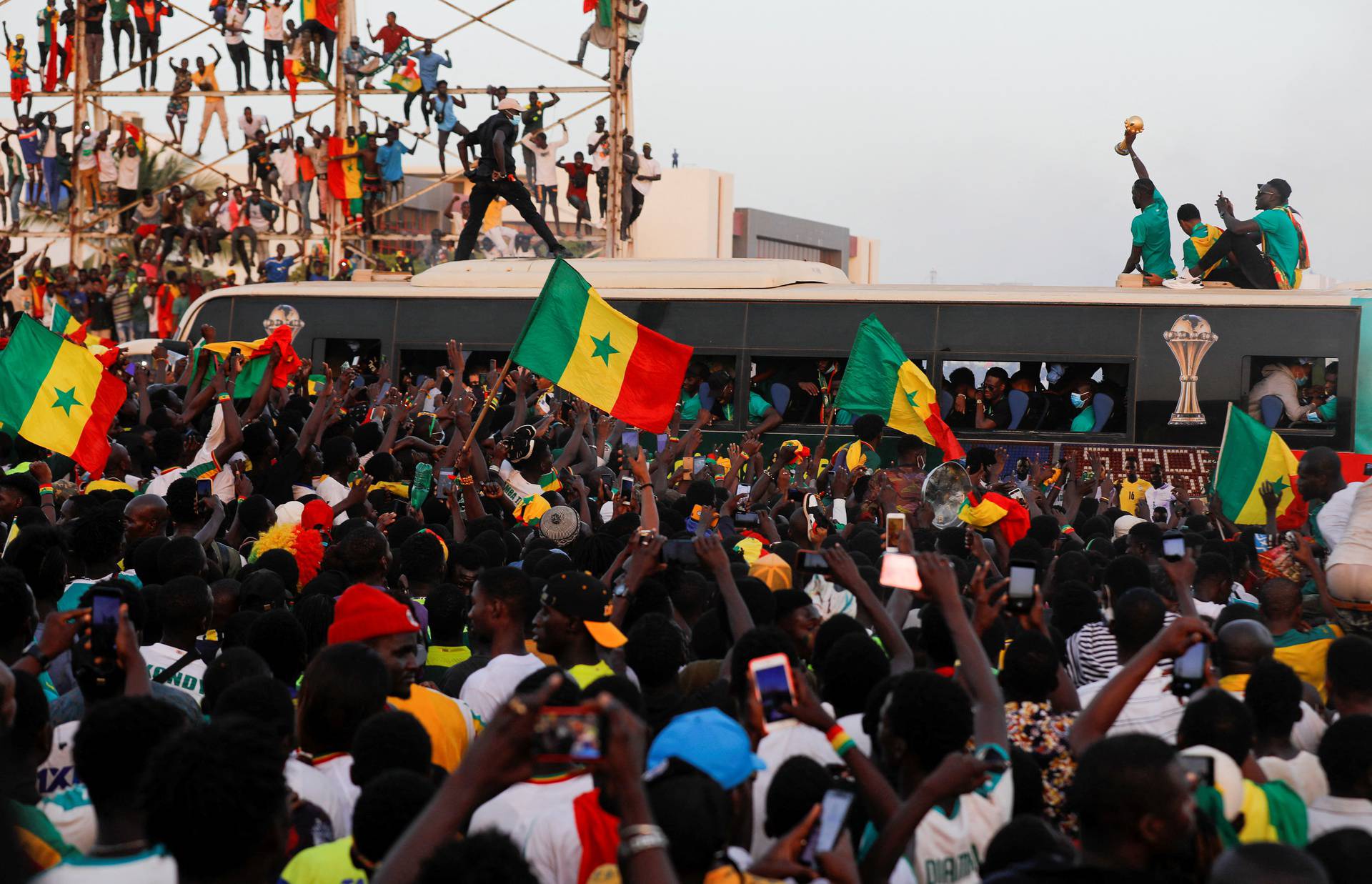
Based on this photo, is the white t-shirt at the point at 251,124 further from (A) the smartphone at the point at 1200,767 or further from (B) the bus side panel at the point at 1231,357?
(A) the smartphone at the point at 1200,767

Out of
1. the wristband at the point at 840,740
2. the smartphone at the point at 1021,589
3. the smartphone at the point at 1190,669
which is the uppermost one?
the smartphone at the point at 1021,589

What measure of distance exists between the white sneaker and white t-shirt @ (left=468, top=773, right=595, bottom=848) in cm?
1170

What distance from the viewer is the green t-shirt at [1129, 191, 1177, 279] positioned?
46.8 ft

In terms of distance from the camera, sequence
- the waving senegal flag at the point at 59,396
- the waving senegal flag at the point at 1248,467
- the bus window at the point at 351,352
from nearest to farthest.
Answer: the waving senegal flag at the point at 59,396 < the waving senegal flag at the point at 1248,467 < the bus window at the point at 351,352

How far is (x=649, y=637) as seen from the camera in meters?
4.39

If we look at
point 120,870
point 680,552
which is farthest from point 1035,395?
point 120,870

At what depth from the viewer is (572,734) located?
228 cm

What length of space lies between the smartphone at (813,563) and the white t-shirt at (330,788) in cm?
166

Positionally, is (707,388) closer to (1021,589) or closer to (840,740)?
(1021,589)

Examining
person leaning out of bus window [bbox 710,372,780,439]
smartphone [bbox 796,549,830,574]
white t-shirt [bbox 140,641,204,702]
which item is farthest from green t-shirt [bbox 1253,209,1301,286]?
white t-shirt [bbox 140,641,204,702]

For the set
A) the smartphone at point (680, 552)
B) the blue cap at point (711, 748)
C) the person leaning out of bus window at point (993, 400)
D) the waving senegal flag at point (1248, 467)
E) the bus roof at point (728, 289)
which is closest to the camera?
the blue cap at point (711, 748)

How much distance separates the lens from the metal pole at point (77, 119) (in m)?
23.6

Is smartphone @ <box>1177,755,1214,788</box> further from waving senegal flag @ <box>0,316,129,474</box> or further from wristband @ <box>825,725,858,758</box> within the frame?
waving senegal flag @ <box>0,316,129,474</box>

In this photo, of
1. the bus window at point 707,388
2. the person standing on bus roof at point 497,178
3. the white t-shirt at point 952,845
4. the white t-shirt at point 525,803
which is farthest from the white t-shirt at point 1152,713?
the person standing on bus roof at point 497,178
